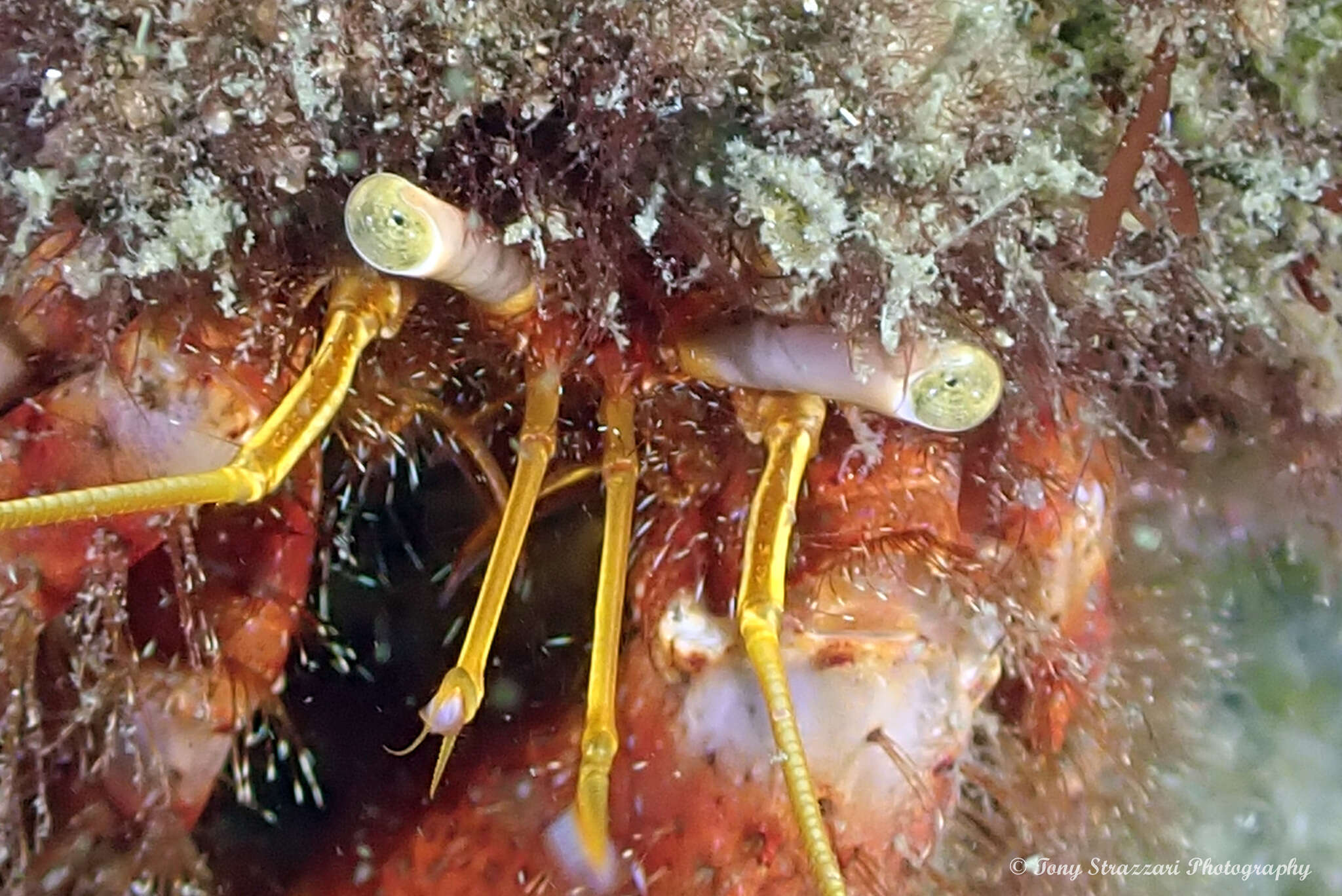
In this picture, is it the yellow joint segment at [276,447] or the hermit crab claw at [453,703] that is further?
the hermit crab claw at [453,703]

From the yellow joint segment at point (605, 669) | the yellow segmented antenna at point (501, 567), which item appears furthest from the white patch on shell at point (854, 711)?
the yellow segmented antenna at point (501, 567)

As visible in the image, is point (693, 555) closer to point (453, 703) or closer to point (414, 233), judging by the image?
point (453, 703)

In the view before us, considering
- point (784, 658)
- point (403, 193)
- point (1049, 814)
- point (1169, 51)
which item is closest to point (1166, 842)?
point (1049, 814)

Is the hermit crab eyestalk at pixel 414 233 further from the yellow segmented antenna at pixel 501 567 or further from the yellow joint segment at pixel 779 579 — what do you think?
the yellow joint segment at pixel 779 579

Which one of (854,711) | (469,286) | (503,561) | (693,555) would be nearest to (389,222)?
(469,286)

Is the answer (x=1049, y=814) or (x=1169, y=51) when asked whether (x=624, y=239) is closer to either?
(x=1169, y=51)

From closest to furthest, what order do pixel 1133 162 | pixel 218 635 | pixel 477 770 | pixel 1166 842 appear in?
pixel 1133 162 < pixel 218 635 < pixel 477 770 < pixel 1166 842
